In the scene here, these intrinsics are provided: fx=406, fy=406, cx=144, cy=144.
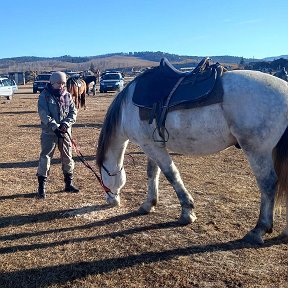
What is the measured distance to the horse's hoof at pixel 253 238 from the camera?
14.5 feet

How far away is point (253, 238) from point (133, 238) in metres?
1.33

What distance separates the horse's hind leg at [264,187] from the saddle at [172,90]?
76 cm

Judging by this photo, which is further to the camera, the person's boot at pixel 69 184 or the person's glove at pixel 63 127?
the person's boot at pixel 69 184

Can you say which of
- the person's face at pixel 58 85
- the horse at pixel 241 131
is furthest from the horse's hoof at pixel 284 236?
the person's face at pixel 58 85

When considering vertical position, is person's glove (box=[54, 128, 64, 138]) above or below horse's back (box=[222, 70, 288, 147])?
below

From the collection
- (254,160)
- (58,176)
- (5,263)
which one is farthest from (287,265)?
(58,176)

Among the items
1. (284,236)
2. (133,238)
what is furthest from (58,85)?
(284,236)

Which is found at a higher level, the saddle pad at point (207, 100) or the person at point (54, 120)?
the saddle pad at point (207, 100)

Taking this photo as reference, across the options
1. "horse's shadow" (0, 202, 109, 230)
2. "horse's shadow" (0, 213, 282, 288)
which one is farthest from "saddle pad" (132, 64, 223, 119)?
"horse's shadow" (0, 202, 109, 230)

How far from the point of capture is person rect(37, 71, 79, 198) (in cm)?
589

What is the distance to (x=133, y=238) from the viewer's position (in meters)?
4.64

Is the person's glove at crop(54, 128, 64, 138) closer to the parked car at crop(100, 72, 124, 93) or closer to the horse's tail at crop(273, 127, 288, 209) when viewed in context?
the horse's tail at crop(273, 127, 288, 209)

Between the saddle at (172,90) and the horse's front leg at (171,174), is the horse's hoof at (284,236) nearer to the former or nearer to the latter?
the horse's front leg at (171,174)

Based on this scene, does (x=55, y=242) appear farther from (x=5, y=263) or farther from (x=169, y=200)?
(x=169, y=200)
